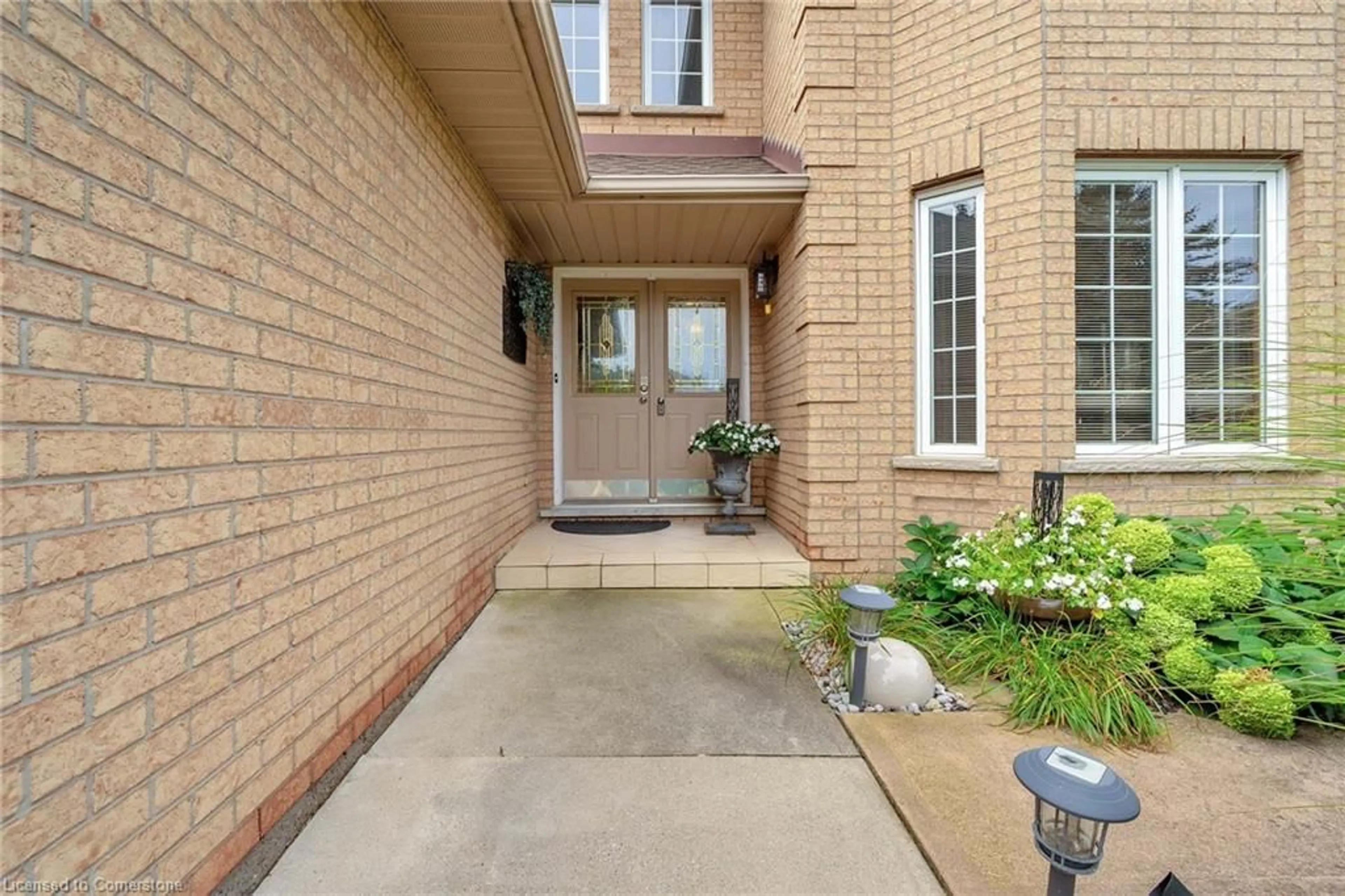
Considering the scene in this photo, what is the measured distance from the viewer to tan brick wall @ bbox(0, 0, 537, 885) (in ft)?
3.13

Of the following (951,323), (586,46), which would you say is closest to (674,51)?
(586,46)

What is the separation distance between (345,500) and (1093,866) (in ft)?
7.23

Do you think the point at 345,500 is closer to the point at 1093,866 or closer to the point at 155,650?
the point at 155,650

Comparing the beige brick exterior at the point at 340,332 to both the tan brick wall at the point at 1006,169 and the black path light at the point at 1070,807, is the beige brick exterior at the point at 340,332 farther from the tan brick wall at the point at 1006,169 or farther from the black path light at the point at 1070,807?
the black path light at the point at 1070,807

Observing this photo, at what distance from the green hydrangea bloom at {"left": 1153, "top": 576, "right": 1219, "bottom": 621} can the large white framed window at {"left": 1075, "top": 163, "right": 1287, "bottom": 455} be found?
1.07 m

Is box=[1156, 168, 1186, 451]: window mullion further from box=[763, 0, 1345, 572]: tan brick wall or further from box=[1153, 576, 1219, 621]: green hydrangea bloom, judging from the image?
box=[1153, 576, 1219, 621]: green hydrangea bloom

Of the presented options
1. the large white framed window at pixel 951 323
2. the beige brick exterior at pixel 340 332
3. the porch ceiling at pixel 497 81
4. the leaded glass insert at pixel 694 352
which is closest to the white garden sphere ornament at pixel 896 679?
the beige brick exterior at pixel 340 332

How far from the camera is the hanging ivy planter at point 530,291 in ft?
13.5

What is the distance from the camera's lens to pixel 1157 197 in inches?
127

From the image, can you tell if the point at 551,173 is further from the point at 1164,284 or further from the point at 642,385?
the point at 1164,284

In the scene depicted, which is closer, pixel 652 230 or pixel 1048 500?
pixel 1048 500

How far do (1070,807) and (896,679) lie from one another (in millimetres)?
1244

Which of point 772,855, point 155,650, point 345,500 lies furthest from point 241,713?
point 772,855

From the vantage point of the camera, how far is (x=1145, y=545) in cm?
252
